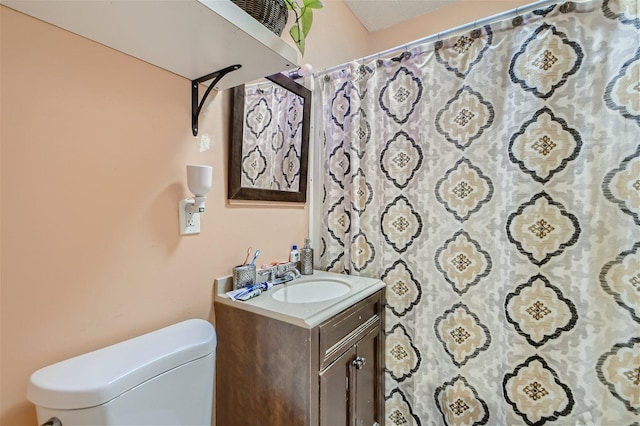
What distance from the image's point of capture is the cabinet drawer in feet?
3.08

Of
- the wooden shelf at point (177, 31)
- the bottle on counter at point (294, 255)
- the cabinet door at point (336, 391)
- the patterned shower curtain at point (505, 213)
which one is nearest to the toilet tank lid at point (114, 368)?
the cabinet door at point (336, 391)

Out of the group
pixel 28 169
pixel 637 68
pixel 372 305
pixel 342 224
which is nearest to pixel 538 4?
pixel 637 68

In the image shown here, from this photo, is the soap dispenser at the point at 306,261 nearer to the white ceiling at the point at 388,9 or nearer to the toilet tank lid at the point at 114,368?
the toilet tank lid at the point at 114,368

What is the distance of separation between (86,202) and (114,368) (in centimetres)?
41

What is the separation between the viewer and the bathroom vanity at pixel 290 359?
888 millimetres

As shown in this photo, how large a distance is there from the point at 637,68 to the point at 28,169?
177 cm

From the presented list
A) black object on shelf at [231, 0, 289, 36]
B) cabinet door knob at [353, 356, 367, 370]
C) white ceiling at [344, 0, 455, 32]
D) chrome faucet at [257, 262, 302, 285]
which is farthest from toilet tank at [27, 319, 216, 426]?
white ceiling at [344, 0, 455, 32]

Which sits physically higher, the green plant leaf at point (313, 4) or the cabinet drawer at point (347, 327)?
the green plant leaf at point (313, 4)

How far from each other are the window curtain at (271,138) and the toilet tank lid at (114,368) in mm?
611

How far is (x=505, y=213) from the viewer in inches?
44.1

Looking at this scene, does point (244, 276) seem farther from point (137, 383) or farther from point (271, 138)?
point (271, 138)

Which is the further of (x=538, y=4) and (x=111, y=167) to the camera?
(x=538, y=4)

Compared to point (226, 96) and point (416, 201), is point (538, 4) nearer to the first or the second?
point (416, 201)

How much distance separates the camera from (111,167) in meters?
0.75
